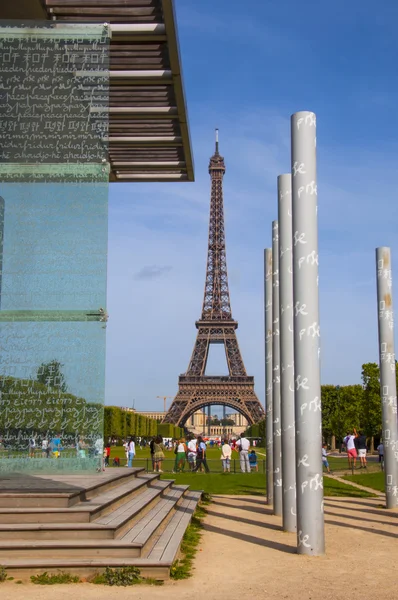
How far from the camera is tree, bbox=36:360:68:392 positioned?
9.89m

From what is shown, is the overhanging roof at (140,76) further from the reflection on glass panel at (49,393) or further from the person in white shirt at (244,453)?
the person in white shirt at (244,453)

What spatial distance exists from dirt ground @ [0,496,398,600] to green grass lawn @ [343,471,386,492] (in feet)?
26.7

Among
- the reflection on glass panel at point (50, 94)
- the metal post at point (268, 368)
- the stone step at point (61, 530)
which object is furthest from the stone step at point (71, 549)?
the metal post at point (268, 368)

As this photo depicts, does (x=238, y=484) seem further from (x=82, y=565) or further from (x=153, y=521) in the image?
(x=82, y=565)

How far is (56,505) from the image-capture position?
26.1 feet

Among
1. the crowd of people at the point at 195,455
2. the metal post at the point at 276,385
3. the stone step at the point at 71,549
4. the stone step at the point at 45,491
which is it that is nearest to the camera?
the stone step at the point at 71,549

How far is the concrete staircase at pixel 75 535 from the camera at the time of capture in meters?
7.05

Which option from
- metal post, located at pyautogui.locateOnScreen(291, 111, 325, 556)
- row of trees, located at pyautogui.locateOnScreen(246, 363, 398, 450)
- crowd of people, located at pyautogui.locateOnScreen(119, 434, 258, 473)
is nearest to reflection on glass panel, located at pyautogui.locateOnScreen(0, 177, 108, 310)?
metal post, located at pyautogui.locateOnScreen(291, 111, 325, 556)

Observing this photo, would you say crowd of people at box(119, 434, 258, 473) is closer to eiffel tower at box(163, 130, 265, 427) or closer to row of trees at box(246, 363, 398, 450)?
row of trees at box(246, 363, 398, 450)

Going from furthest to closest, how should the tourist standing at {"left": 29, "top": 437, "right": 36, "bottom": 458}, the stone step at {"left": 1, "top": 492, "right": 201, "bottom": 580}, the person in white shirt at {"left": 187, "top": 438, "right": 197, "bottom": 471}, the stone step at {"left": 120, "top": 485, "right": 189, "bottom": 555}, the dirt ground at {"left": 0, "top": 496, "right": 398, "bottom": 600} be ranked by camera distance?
the person in white shirt at {"left": 187, "top": 438, "right": 197, "bottom": 471} < the tourist standing at {"left": 29, "top": 437, "right": 36, "bottom": 458} < the stone step at {"left": 120, "top": 485, "right": 189, "bottom": 555} < the stone step at {"left": 1, "top": 492, "right": 201, "bottom": 580} < the dirt ground at {"left": 0, "top": 496, "right": 398, "bottom": 600}

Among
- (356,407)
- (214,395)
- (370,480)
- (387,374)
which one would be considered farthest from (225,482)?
(214,395)

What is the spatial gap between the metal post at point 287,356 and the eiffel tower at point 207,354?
66175 mm

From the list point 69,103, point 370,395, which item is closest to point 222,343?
point 370,395

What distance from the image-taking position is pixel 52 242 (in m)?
10.4
